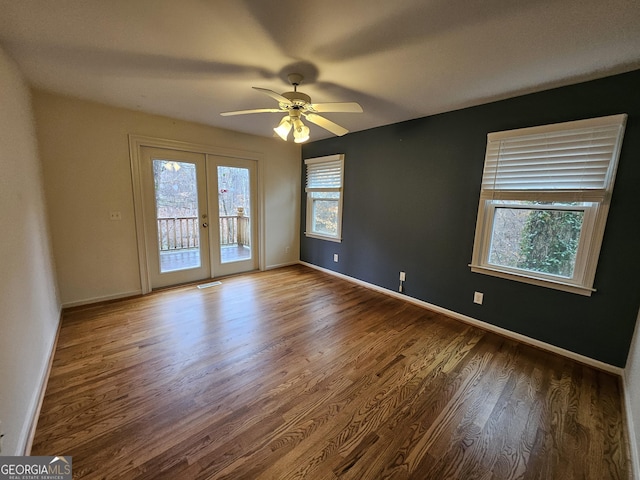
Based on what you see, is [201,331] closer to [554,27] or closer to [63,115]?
[63,115]

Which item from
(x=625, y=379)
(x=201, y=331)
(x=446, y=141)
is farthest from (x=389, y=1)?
(x=625, y=379)

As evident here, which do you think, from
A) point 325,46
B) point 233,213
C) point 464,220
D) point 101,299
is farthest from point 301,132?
point 101,299

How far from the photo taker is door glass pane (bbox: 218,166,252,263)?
405cm

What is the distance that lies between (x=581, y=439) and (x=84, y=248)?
15.3 ft

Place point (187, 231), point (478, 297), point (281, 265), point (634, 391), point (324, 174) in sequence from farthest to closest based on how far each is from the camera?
point (281, 265)
point (324, 174)
point (187, 231)
point (478, 297)
point (634, 391)

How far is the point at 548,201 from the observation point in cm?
229

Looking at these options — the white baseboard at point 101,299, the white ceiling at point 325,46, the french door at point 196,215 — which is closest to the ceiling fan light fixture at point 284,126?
the white ceiling at point 325,46

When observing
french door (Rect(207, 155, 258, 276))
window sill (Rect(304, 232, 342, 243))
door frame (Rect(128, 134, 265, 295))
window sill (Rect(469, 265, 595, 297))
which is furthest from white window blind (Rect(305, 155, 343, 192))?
window sill (Rect(469, 265, 595, 297))

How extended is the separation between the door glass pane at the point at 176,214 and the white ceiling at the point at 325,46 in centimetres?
110

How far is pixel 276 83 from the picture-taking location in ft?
7.48

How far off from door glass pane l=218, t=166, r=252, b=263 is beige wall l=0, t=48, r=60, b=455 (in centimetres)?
202

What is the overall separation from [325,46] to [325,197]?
2.84m

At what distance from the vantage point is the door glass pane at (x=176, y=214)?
346 cm

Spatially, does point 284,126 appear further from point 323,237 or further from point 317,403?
point 323,237
